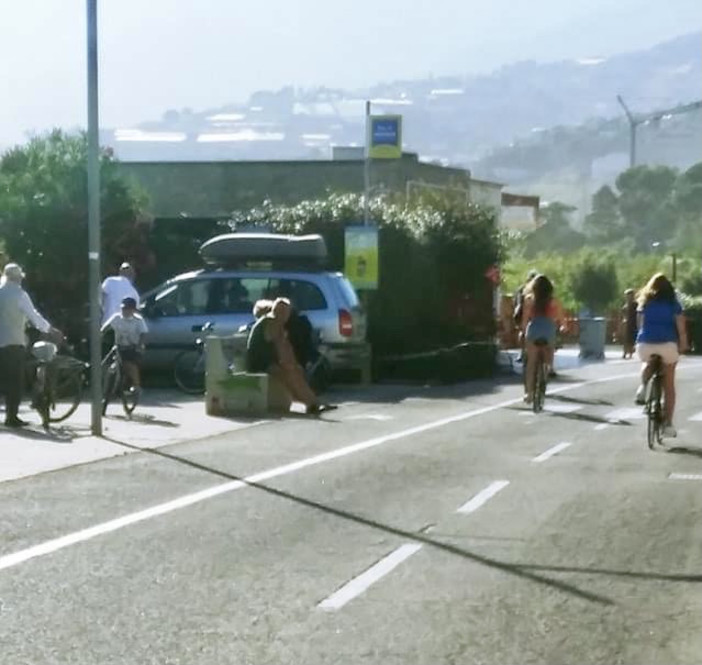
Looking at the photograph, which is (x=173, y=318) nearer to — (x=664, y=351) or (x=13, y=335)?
(x=13, y=335)

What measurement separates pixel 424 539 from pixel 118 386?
1132 centimetres

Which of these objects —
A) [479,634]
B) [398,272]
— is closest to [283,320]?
[398,272]

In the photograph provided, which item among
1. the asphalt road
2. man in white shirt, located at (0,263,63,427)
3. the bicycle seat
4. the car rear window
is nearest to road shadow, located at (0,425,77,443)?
man in white shirt, located at (0,263,63,427)

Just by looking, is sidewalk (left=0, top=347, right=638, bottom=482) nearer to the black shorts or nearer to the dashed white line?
the black shorts

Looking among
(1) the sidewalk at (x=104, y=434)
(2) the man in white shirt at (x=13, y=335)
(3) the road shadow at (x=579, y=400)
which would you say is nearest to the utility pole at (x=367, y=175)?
(3) the road shadow at (x=579, y=400)

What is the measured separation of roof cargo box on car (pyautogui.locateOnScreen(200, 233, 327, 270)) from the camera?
29938 millimetres

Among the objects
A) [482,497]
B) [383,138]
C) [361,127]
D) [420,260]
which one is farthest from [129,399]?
[361,127]

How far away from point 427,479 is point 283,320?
8.40 m

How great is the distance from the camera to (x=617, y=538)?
41.1 feet

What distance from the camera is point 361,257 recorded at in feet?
104

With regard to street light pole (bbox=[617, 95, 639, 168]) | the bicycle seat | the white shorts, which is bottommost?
the bicycle seat

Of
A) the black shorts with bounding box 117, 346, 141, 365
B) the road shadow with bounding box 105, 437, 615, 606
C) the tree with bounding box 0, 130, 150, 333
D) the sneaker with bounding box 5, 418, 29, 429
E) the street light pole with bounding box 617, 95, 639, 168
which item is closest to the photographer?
the road shadow with bounding box 105, 437, 615, 606

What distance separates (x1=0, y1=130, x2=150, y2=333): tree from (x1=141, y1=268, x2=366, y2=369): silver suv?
192 centimetres

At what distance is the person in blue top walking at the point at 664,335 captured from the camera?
64.0 ft
